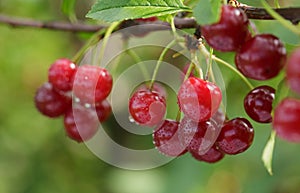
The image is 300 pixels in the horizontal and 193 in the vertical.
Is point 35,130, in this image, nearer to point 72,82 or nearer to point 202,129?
point 72,82

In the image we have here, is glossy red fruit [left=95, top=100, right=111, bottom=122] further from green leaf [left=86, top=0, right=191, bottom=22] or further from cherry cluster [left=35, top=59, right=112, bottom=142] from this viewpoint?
green leaf [left=86, top=0, right=191, bottom=22]

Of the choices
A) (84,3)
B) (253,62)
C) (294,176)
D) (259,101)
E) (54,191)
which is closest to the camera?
(253,62)

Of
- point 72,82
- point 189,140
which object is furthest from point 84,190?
point 189,140

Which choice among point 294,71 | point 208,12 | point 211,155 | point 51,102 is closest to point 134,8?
point 208,12

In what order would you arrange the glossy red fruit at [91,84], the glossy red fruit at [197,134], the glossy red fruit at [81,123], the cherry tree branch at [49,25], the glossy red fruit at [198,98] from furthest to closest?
the cherry tree branch at [49,25] → the glossy red fruit at [81,123] → the glossy red fruit at [91,84] → the glossy red fruit at [197,134] → the glossy red fruit at [198,98]

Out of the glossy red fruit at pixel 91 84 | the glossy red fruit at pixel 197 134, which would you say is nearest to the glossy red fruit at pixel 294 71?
the glossy red fruit at pixel 197 134

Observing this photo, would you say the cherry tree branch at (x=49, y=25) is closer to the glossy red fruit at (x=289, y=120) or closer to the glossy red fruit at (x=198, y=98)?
the glossy red fruit at (x=198, y=98)

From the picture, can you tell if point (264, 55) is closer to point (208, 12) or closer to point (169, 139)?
point (208, 12)
